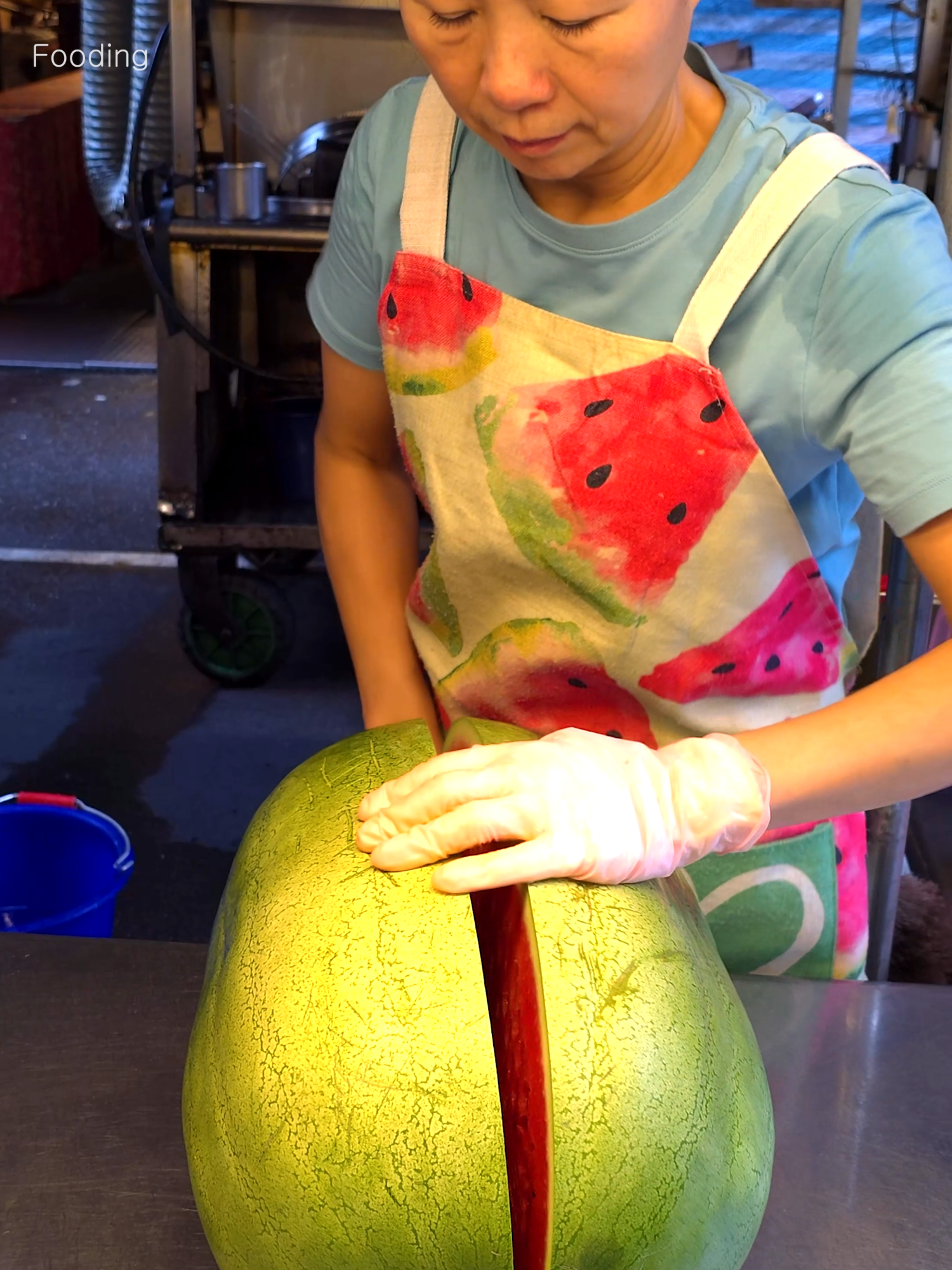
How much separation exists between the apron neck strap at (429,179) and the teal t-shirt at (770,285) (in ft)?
0.05

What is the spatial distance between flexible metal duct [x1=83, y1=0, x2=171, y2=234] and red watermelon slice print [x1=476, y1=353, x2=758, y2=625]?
93.4 inches

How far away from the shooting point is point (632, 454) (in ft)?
3.67

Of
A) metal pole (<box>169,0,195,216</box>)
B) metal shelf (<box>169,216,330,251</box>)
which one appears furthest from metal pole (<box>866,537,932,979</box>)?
metal pole (<box>169,0,195,216</box>)

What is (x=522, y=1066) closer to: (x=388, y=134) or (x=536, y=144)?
(x=536, y=144)

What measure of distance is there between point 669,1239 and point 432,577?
0.69 metres

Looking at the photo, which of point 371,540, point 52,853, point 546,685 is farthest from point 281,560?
point 546,685

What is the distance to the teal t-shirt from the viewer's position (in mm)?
959

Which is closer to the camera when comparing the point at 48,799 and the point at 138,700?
the point at 48,799

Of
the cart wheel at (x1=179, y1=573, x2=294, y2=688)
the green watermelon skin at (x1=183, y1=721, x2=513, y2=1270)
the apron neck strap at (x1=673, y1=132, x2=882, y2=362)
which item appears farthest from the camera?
the cart wheel at (x1=179, y1=573, x2=294, y2=688)

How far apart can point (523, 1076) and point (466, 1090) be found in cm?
11

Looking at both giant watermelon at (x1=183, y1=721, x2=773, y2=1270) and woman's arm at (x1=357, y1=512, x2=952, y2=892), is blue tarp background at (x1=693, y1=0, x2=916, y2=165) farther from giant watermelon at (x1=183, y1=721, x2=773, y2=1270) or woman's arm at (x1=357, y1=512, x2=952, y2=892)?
giant watermelon at (x1=183, y1=721, x2=773, y2=1270)

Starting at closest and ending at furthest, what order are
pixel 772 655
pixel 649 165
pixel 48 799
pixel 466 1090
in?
pixel 466 1090 < pixel 649 165 < pixel 772 655 < pixel 48 799

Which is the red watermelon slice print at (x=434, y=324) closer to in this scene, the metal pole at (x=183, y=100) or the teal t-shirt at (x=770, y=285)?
the teal t-shirt at (x=770, y=285)

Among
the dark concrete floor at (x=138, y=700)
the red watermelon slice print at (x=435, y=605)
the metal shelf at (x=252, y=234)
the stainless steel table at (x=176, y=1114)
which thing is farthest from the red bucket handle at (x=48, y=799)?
the metal shelf at (x=252, y=234)
